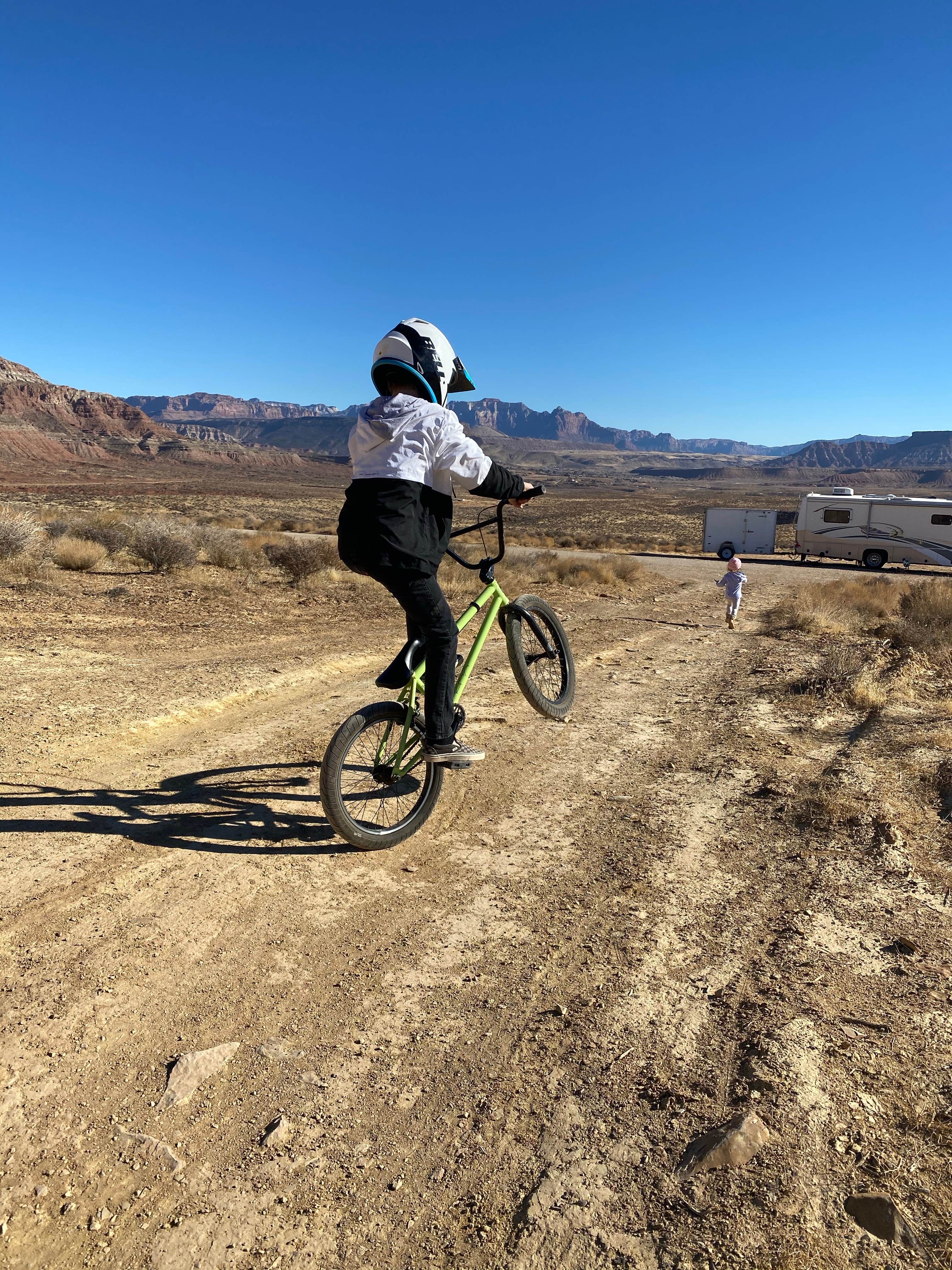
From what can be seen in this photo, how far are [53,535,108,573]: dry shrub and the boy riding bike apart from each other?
13640 millimetres

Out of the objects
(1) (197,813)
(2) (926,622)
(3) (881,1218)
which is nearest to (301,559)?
(2) (926,622)

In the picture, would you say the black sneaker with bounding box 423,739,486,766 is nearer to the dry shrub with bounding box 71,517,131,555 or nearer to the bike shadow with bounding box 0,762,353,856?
the bike shadow with bounding box 0,762,353,856

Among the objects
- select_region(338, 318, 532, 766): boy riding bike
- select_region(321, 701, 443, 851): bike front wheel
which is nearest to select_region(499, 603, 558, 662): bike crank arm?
select_region(338, 318, 532, 766): boy riding bike

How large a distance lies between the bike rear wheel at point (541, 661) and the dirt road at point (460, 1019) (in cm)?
54

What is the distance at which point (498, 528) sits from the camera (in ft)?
15.0

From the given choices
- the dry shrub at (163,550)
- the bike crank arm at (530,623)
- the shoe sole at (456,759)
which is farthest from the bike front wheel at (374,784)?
the dry shrub at (163,550)

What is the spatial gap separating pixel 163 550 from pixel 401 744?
13.8 meters

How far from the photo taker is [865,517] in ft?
118

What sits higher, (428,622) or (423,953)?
(428,622)

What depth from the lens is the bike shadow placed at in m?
4.07

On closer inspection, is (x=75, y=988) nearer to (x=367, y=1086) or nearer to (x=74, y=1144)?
(x=74, y=1144)

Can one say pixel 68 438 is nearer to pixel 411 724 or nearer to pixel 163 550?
pixel 163 550

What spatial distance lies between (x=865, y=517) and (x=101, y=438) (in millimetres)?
177483

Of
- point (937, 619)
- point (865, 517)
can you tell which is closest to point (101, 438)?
point (865, 517)
